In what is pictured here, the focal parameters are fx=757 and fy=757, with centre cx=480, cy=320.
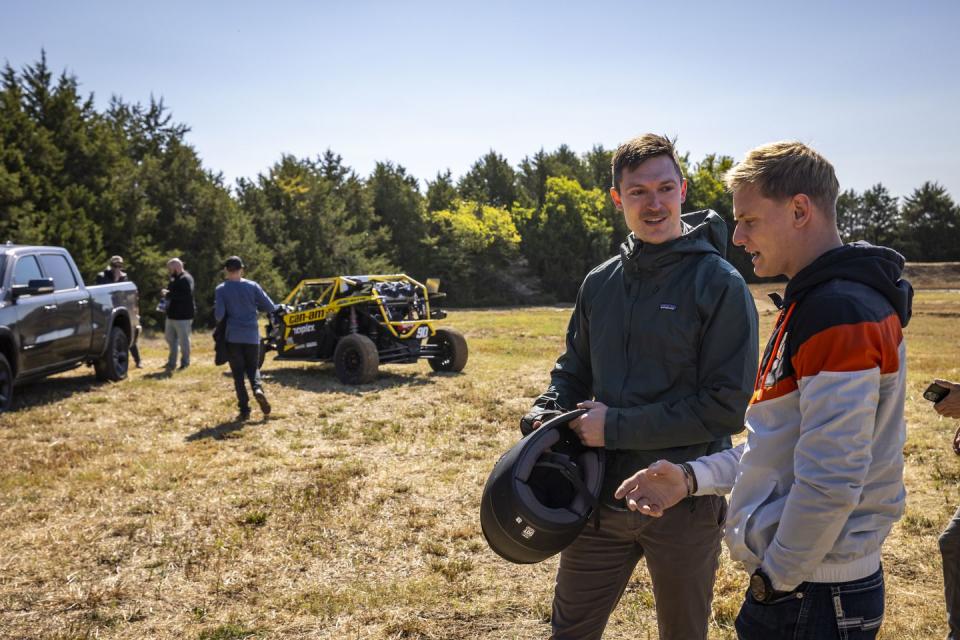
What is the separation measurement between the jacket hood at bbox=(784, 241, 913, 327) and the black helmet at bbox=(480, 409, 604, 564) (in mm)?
889

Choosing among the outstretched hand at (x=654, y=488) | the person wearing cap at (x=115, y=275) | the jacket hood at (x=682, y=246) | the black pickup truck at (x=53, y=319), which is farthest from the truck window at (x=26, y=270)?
the outstretched hand at (x=654, y=488)

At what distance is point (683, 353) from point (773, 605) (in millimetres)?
815

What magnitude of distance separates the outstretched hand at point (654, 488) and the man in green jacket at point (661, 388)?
20 centimetres

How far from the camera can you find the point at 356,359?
1144cm

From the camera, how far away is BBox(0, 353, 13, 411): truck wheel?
349 inches

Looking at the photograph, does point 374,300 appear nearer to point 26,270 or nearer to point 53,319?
point 53,319

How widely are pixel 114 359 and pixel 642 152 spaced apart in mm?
11180

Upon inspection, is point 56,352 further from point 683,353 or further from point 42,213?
point 42,213

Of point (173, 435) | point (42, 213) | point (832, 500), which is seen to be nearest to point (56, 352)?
point (173, 435)

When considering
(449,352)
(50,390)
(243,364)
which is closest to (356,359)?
(449,352)

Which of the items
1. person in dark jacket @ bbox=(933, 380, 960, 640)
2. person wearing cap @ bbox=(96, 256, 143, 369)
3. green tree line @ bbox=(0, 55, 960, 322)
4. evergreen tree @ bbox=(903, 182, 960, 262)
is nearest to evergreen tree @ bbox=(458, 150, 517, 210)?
green tree line @ bbox=(0, 55, 960, 322)

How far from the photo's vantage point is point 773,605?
5.83ft

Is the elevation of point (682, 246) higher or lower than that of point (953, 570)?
higher

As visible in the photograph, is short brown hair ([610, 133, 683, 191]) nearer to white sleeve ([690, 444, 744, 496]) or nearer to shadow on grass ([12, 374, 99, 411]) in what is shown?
white sleeve ([690, 444, 744, 496])
